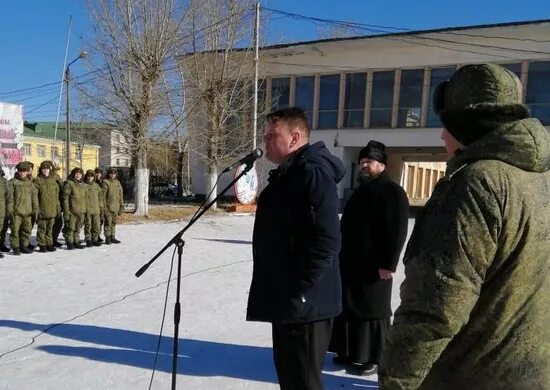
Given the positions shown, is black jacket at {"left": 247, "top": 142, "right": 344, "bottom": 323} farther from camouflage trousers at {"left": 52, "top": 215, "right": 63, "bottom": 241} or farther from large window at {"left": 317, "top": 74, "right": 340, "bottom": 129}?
large window at {"left": 317, "top": 74, "right": 340, "bottom": 129}

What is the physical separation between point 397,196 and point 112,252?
290 inches

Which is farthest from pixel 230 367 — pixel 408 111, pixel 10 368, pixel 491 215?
pixel 408 111

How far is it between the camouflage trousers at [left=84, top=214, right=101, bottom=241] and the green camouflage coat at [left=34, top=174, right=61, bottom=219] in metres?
0.76

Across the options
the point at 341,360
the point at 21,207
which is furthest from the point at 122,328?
the point at 21,207

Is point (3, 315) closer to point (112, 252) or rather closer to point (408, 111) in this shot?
point (112, 252)

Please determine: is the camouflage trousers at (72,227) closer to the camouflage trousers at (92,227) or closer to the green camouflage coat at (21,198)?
the camouflage trousers at (92,227)

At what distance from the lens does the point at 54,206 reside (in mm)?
9625

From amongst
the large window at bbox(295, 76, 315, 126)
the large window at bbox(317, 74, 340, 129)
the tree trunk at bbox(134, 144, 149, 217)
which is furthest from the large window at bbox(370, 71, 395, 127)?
the tree trunk at bbox(134, 144, 149, 217)

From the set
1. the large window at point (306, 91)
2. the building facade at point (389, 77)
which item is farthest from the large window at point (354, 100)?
the large window at point (306, 91)

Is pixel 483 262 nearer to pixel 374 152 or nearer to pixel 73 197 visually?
pixel 374 152

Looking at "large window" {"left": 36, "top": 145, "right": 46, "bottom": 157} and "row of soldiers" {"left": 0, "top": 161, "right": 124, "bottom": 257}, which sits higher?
"large window" {"left": 36, "top": 145, "right": 46, "bottom": 157}

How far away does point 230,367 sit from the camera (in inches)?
160

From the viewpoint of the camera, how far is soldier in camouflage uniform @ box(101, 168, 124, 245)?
1088cm

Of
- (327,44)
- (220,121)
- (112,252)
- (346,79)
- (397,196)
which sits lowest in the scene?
(112,252)
